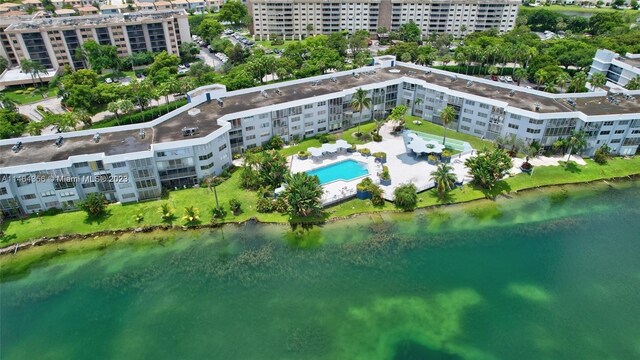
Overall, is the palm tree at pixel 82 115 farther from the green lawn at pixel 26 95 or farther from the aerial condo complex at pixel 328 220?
the green lawn at pixel 26 95

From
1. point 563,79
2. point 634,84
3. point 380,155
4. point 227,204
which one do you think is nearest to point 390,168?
point 380,155

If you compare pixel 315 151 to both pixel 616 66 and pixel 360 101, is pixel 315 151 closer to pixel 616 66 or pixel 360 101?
pixel 360 101

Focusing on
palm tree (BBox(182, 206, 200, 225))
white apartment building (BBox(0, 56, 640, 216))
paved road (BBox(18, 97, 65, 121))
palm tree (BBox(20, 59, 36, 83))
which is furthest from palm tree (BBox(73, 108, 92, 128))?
palm tree (BBox(182, 206, 200, 225))

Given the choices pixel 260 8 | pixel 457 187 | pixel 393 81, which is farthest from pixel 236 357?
pixel 260 8

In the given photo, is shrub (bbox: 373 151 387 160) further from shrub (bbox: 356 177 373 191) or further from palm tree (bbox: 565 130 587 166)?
palm tree (bbox: 565 130 587 166)

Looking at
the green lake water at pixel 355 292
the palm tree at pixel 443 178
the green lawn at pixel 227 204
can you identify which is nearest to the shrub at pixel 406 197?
the green lawn at pixel 227 204

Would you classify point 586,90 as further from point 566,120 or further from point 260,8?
point 260,8
